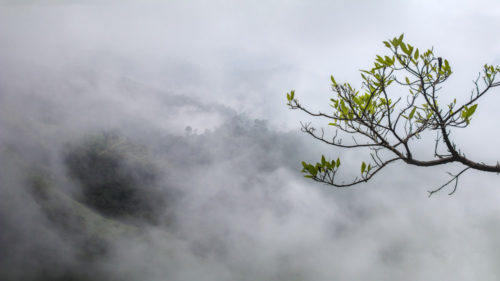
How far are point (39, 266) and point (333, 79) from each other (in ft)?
809

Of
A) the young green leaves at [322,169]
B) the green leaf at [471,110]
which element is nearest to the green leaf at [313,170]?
the young green leaves at [322,169]

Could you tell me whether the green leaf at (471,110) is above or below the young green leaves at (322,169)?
above

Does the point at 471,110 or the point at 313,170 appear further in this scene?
the point at 313,170

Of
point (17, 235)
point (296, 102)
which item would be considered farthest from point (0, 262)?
point (296, 102)

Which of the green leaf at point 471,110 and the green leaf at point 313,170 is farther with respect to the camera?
the green leaf at point 313,170

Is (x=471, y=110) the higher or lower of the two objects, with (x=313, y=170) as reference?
higher

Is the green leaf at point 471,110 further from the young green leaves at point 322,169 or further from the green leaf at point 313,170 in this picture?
the green leaf at point 313,170

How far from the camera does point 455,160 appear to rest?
3.12 meters

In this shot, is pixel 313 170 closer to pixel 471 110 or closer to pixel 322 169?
pixel 322 169

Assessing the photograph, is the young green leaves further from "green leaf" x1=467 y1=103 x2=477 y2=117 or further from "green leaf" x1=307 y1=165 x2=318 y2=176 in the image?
"green leaf" x1=467 y1=103 x2=477 y2=117

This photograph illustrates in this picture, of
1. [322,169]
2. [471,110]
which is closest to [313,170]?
[322,169]

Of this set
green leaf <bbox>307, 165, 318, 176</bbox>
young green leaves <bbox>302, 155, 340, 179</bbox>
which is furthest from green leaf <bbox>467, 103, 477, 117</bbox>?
green leaf <bbox>307, 165, 318, 176</bbox>

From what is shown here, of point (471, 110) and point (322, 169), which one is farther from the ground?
point (471, 110)

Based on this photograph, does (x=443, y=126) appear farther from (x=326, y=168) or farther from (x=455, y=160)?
(x=326, y=168)
